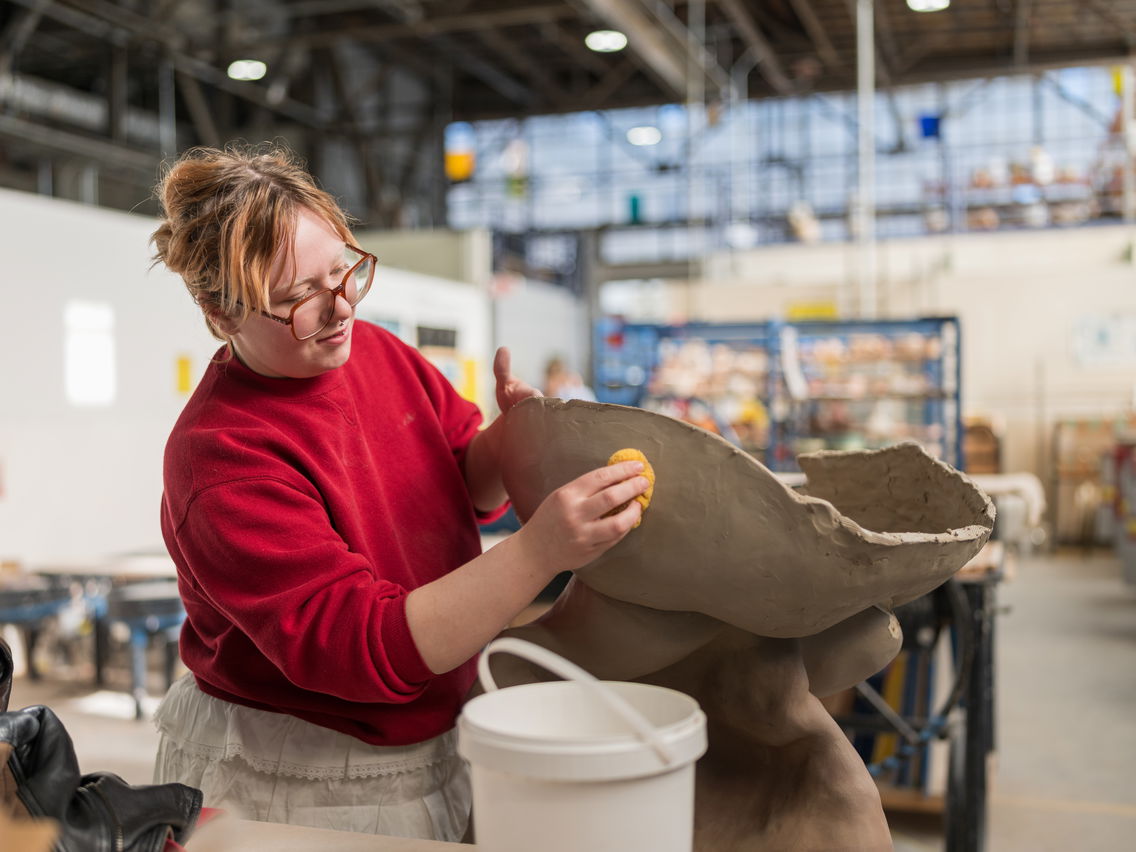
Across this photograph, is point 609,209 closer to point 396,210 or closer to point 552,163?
point 552,163

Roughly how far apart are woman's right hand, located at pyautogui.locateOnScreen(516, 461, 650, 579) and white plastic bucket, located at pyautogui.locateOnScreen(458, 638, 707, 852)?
0.12m

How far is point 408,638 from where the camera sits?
108 centimetres

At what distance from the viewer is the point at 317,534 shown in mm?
1146

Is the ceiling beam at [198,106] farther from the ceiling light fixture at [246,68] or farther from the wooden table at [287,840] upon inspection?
the wooden table at [287,840]

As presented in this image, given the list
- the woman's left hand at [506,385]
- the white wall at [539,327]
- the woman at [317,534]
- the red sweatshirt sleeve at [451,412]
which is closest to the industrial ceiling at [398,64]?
the white wall at [539,327]

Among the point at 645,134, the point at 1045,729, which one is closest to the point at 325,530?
the point at 1045,729

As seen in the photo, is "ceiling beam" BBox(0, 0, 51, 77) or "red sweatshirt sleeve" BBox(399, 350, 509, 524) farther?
"ceiling beam" BBox(0, 0, 51, 77)

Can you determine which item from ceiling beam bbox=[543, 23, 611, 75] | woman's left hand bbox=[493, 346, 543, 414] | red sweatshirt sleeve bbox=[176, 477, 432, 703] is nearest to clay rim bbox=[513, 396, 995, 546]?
woman's left hand bbox=[493, 346, 543, 414]

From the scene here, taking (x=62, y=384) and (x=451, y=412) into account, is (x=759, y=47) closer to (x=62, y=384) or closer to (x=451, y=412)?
(x=62, y=384)

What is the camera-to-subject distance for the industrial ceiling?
1038 centimetres

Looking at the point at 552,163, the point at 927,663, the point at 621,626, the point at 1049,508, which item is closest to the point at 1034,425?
the point at 1049,508

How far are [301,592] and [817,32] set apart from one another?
13.1 m

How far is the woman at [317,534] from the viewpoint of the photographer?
109cm

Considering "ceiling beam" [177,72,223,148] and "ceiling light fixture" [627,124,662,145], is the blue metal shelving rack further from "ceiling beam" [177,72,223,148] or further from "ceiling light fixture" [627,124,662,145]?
"ceiling light fixture" [627,124,662,145]
